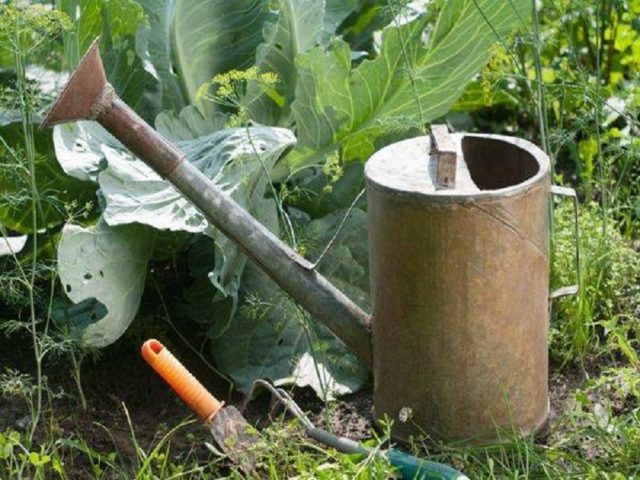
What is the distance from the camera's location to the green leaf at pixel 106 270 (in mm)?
3396

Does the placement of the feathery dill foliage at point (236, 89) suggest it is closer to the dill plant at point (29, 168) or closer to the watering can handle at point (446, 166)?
the dill plant at point (29, 168)

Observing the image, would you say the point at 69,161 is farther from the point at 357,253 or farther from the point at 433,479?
the point at 433,479

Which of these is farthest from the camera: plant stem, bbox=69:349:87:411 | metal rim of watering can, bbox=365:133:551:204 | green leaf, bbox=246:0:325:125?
green leaf, bbox=246:0:325:125

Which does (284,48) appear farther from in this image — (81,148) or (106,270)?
(106,270)

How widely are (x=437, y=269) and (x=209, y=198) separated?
574 millimetres

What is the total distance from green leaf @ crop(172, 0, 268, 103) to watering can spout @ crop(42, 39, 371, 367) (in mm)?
770

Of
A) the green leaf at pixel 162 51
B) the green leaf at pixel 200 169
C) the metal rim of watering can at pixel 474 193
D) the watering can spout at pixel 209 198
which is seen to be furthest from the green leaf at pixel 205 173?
the metal rim of watering can at pixel 474 193

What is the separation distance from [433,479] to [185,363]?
1.07m

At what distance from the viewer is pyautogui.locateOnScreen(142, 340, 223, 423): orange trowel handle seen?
3.22 m

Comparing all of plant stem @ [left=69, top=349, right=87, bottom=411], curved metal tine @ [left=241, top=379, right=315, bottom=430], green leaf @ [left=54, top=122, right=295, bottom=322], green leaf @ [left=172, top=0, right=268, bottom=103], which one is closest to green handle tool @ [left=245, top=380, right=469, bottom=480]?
curved metal tine @ [left=241, top=379, right=315, bottom=430]

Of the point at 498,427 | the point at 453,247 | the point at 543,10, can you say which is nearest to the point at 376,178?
the point at 453,247

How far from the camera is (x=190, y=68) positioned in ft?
12.9

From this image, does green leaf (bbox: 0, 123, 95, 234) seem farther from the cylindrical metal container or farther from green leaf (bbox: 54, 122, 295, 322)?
the cylindrical metal container

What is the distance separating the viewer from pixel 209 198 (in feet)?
10.4
